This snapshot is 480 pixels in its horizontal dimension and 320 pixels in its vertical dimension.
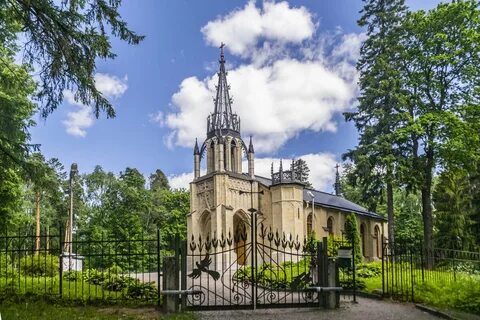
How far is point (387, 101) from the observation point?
26484 millimetres

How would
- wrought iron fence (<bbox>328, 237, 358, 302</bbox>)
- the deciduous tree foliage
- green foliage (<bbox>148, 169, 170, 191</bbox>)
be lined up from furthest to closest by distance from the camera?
green foliage (<bbox>148, 169, 170, 191</bbox>) → the deciduous tree foliage → wrought iron fence (<bbox>328, 237, 358, 302</bbox>)

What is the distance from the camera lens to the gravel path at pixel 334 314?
9102 mm

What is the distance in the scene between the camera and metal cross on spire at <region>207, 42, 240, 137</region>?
30.9 m

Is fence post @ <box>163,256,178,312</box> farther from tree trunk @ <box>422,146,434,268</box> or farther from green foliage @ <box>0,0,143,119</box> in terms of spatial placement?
tree trunk @ <box>422,146,434,268</box>

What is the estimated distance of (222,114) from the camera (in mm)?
31422

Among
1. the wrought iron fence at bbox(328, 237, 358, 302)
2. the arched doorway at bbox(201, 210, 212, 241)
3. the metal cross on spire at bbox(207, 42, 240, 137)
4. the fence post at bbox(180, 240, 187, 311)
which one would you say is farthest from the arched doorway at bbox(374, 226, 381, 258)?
the fence post at bbox(180, 240, 187, 311)

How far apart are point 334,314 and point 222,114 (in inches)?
918

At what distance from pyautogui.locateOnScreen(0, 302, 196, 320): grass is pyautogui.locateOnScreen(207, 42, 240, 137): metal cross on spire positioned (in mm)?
21794

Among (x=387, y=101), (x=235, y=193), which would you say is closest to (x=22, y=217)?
(x=235, y=193)

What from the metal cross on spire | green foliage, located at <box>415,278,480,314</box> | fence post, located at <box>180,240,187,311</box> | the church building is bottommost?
green foliage, located at <box>415,278,480,314</box>

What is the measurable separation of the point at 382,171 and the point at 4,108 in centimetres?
2070

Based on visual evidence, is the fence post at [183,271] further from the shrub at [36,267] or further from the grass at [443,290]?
the shrub at [36,267]

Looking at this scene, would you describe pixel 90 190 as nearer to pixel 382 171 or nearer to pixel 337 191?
pixel 337 191

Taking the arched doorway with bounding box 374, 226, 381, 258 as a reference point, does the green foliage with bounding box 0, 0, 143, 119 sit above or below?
above
